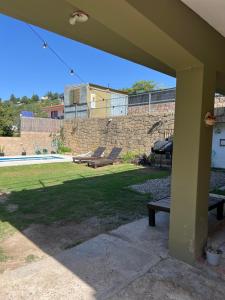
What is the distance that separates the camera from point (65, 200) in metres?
5.88

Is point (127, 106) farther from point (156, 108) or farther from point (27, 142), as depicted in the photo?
point (27, 142)

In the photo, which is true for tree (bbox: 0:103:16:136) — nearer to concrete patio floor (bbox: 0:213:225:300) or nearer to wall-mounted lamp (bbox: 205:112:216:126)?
concrete patio floor (bbox: 0:213:225:300)

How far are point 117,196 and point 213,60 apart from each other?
416cm

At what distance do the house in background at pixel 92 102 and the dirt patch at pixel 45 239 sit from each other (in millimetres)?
13384

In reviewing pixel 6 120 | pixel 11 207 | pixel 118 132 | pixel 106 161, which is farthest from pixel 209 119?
pixel 6 120

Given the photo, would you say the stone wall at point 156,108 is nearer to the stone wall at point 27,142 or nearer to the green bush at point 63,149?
the green bush at point 63,149

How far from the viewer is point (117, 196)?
248 inches

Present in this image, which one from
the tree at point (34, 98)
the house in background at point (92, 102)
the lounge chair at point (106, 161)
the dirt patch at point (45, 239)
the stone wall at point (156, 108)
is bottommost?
the dirt patch at point (45, 239)

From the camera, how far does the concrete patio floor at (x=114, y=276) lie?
2.42 metres

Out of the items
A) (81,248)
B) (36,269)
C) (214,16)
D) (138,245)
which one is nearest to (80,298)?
(36,269)

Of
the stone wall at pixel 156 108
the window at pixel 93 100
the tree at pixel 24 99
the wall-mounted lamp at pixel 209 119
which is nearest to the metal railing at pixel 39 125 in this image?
the window at pixel 93 100

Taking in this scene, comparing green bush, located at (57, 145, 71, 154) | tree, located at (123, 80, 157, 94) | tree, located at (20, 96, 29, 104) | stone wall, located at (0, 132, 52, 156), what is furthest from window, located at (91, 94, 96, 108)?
tree, located at (20, 96, 29, 104)

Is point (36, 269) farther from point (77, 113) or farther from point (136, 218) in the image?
point (77, 113)

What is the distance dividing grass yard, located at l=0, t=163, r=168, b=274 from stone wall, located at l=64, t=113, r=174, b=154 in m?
5.57
